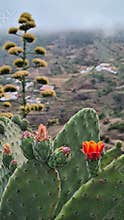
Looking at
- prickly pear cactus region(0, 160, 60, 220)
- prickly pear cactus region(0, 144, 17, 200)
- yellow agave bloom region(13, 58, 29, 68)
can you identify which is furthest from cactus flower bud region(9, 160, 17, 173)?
→ yellow agave bloom region(13, 58, 29, 68)

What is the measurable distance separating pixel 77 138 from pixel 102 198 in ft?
2.97

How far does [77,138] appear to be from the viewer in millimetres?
3109

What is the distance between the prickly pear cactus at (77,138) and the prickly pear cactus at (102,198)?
635 millimetres

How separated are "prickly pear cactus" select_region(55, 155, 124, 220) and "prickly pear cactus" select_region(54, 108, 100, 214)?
635 millimetres

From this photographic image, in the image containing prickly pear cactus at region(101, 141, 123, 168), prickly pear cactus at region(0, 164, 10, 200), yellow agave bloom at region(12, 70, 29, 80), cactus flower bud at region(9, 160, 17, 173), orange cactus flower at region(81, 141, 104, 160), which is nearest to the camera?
orange cactus flower at region(81, 141, 104, 160)

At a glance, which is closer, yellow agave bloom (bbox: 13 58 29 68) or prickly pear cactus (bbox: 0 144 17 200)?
prickly pear cactus (bbox: 0 144 17 200)

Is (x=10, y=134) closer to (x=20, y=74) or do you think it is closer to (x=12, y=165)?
(x=12, y=165)

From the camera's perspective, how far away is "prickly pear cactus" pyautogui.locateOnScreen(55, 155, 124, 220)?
7.23 ft

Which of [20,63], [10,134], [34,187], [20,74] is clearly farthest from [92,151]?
[20,63]

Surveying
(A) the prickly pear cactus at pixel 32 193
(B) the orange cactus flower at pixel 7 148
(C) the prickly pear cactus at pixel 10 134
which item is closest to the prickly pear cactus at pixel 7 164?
Answer: (B) the orange cactus flower at pixel 7 148

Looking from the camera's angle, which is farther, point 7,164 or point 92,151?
point 7,164

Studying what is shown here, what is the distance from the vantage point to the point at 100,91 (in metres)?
48.4

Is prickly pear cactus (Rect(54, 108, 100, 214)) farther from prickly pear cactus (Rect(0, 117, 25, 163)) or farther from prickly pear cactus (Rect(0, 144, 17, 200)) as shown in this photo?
prickly pear cactus (Rect(0, 117, 25, 163))

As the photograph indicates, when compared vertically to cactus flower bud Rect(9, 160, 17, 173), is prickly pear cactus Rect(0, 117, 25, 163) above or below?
below
